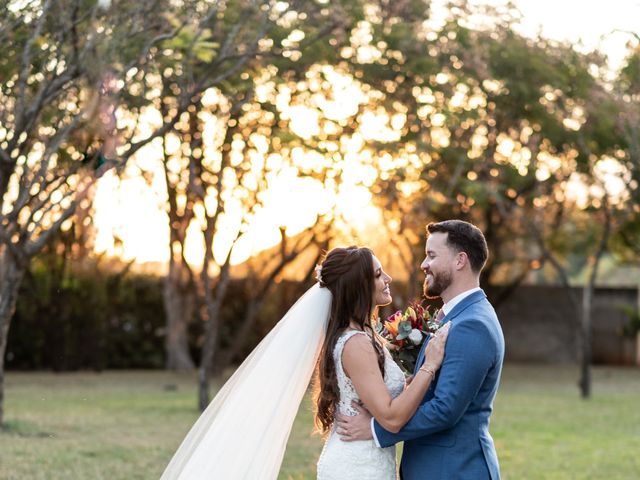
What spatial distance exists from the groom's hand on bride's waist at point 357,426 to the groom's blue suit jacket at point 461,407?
8.4 inches

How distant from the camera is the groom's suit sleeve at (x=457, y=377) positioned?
16.8 ft

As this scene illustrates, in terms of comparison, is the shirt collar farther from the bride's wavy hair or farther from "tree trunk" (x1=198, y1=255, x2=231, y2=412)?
"tree trunk" (x1=198, y1=255, x2=231, y2=412)

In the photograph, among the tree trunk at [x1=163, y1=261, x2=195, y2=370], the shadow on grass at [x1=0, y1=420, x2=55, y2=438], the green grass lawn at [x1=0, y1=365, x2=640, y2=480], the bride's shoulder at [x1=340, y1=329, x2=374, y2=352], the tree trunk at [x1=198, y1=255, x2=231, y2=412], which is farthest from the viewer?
the tree trunk at [x1=163, y1=261, x2=195, y2=370]

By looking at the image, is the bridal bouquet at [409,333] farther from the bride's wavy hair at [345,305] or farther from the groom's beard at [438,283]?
the groom's beard at [438,283]

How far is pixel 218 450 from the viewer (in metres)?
5.84

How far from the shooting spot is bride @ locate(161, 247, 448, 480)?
220 inches

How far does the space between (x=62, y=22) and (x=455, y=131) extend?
46.4ft

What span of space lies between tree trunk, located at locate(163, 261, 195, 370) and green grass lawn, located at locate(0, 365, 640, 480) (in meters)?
1.97

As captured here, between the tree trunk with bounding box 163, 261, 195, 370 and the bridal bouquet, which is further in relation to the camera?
the tree trunk with bounding box 163, 261, 195, 370

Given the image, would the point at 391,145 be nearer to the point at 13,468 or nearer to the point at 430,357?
the point at 13,468

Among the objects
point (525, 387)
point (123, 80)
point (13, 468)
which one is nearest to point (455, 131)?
point (525, 387)

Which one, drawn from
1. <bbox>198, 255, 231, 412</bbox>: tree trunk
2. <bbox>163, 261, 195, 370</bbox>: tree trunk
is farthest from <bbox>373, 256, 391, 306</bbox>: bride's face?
<bbox>163, 261, 195, 370</bbox>: tree trunk

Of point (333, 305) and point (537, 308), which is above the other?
point (333, 305)

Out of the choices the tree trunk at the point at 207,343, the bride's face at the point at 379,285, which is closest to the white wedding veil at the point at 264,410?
the bride's face at the point at 379,285
